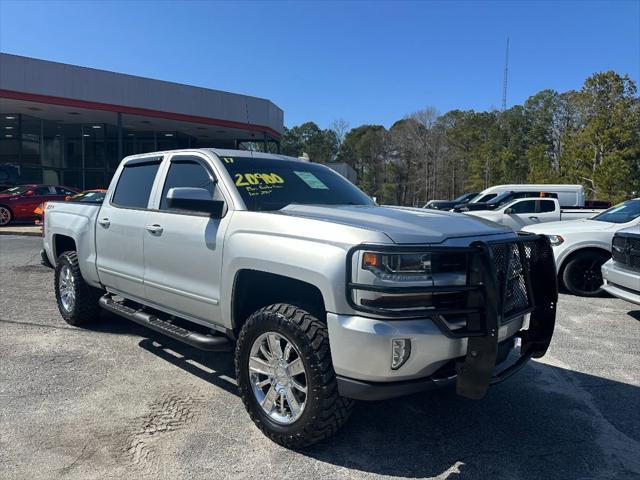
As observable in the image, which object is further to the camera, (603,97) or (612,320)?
(603,97)

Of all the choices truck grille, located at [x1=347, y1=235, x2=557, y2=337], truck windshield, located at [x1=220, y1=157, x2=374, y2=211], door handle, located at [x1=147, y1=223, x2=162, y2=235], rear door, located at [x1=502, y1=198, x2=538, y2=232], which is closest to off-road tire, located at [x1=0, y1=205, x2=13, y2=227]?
door handle, located at [x1=147, y1=223, x2=162, y2=235]

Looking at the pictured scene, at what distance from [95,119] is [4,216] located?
350 inches

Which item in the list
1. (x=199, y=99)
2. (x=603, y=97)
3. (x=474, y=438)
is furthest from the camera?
(x=603, y=97)

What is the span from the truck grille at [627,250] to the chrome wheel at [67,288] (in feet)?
21.1

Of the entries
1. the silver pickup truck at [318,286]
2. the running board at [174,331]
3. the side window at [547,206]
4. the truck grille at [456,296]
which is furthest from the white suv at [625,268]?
the side window at [547,206]

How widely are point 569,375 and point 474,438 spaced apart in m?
1.69

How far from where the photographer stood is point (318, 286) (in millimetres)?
2842

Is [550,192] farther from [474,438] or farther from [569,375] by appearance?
[474,438]

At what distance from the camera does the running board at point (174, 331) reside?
3.65m

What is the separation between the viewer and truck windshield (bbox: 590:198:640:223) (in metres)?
8.24

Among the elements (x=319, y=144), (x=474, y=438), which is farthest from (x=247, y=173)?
(x=319, y=144)

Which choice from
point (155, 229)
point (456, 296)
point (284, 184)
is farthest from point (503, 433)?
point (155, 229)

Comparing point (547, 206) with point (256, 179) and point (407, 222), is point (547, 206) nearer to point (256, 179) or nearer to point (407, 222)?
point (256, 179)

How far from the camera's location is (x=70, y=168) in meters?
27.9
